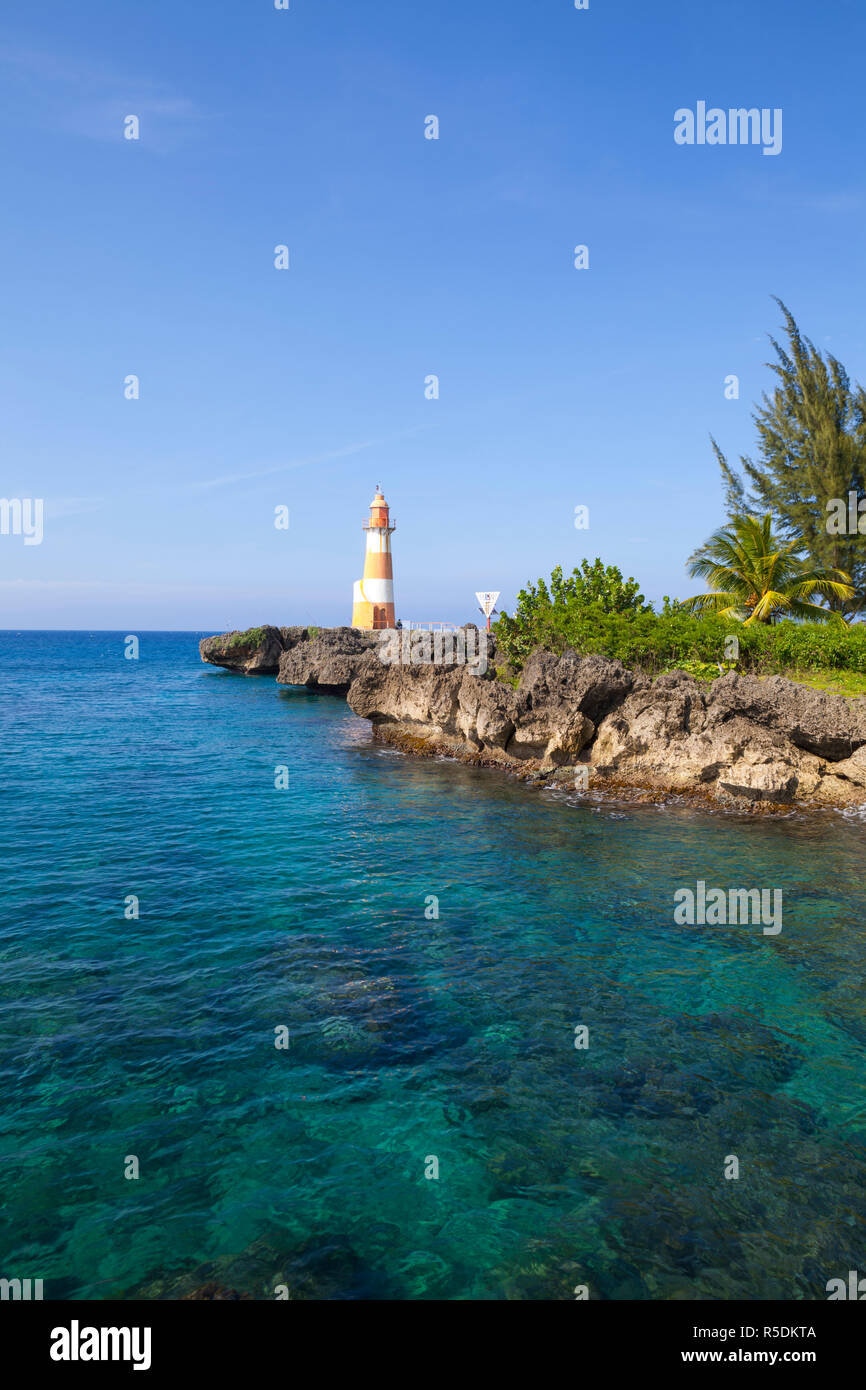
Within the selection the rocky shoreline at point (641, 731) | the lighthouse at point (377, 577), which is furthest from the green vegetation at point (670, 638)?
the lighthouse at point (377, 577)

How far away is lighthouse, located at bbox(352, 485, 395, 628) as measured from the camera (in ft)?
240

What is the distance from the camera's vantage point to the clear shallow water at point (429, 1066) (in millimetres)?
7371

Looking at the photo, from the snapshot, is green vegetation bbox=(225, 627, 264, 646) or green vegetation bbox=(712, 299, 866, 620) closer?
green vegetation bbox=(712, 299, 866, 620)

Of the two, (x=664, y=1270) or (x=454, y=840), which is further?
(x=454, y=840)

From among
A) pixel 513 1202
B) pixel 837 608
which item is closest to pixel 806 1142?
pixel 513 1202

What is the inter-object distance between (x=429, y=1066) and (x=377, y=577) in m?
67.9

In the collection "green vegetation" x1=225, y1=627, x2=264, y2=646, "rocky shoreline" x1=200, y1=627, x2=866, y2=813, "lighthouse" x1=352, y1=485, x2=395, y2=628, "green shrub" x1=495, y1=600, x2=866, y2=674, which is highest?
"lighthouse" x1=352, y1=485, x2=395, y2=628

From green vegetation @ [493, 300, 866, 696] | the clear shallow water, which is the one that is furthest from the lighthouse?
the clear shallow water

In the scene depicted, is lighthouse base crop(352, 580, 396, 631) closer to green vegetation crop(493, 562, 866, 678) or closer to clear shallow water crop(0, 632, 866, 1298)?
green vegetation crop(493, 562, 866, 678)

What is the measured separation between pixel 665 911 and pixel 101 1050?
1172cm

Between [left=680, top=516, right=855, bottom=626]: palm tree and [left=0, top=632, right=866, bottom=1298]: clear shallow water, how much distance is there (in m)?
19.8

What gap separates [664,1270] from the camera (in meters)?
7.07

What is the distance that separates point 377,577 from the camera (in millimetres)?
75562
